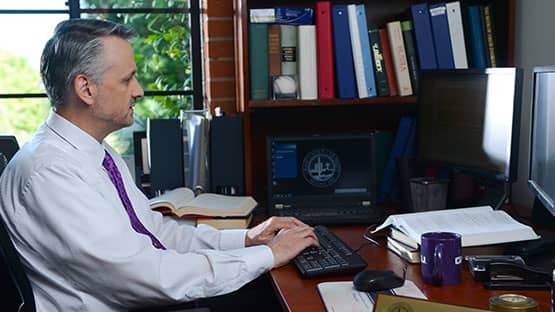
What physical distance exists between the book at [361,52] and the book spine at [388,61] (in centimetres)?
6

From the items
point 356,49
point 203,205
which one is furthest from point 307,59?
point 203,205

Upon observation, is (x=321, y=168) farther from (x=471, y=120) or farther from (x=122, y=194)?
(x=122, y=194)

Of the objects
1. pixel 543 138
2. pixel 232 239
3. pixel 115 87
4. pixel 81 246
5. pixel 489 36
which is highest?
pixel 489 36

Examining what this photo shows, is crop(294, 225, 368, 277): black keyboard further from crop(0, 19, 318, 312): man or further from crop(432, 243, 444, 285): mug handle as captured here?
crop(432, 243, 444, 285): mug handle

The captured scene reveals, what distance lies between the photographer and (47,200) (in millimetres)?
1573

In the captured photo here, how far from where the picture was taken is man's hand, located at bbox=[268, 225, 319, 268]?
5.86 ft

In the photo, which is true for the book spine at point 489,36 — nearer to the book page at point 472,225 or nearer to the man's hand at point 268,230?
the book page at point 472,225

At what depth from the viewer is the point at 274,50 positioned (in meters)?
2.50

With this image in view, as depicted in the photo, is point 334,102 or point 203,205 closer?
point 203,205

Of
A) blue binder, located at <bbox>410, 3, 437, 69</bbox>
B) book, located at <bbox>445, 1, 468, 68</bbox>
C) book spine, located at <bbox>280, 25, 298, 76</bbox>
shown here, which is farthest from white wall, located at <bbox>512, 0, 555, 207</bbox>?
book spine, located at <bbox>280, 25, 298, 76</bbox>

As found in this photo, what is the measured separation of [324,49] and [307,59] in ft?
0.21

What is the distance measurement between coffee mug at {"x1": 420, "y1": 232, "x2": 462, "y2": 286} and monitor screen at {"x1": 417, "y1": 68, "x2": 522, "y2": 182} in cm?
54

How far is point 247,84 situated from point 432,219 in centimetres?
83

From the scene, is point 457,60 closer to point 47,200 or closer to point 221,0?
point 221,0
